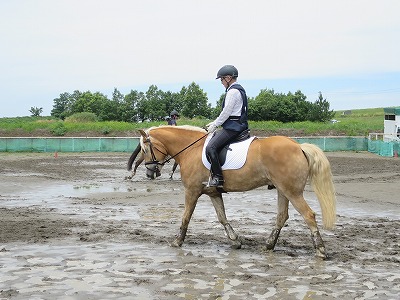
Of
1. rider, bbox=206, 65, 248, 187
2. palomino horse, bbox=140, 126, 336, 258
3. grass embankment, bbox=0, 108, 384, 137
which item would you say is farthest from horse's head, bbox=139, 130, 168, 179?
grass embankment, bbox=0, 108, 384, 137

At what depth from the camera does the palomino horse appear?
934 cm

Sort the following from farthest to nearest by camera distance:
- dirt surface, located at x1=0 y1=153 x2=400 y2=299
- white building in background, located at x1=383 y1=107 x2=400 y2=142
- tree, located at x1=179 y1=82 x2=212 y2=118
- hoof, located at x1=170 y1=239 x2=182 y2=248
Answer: tree, located at x1=179 y1=82 x2=212 y2=118
white building in background, located at x1=383 y1=107 x2=400 y2=142
hoof, located at x1=170 y1=239 x2=182 y2=248
dirt surface, located at x1=0 y1=153 x2=400 y2=299

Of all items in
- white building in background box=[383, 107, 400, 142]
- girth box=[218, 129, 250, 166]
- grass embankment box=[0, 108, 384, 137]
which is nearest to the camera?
girth box=[218, 129, 250, 166]

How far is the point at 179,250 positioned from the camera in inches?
381

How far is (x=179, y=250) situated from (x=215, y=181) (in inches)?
47.5

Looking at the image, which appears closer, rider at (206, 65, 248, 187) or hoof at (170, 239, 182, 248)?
rider at (206, 65, 248, 187)

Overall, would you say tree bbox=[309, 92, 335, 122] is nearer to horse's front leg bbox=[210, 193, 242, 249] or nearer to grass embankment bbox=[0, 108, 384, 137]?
grass embankment bbox=[0, 108, 384, 137]

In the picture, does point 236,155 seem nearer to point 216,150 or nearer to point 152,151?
point 216,150

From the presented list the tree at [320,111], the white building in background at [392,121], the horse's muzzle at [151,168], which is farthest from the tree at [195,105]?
the horse's muzzle at [151,168]

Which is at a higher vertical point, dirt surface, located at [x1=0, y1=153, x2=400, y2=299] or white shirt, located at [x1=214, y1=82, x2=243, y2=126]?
white shirt, located at [x1=214, y1=82, x2=243, y2=126]

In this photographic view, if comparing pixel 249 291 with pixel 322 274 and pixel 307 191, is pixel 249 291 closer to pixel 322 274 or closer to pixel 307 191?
pixel 322 274

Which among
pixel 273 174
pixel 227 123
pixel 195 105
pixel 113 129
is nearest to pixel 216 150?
pixel 227 123

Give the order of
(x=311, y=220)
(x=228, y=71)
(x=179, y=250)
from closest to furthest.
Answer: (x=311, y=220)
(x=179, y=250)
(x=228, y=71)

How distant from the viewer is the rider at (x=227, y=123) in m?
9.79
